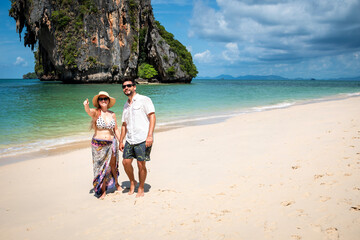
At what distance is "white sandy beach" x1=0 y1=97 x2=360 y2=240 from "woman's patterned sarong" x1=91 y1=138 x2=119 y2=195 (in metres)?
0.28

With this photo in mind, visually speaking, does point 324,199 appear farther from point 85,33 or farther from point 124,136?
point 85,33

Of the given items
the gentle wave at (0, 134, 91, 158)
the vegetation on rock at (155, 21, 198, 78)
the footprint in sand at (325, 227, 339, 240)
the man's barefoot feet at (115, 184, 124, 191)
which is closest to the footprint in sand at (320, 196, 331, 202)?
the footprint in sand at (325, 227, 339, 240)

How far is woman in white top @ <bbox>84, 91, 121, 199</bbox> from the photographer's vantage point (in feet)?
12.2

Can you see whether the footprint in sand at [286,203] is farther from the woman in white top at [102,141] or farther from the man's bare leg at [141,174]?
the woman in white top at [102,141]

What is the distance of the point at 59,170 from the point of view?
5082mm

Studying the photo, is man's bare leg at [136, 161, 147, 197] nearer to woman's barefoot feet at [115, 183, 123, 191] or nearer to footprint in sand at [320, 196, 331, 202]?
woman's barefoot feet at [115, 183, 123, 191]

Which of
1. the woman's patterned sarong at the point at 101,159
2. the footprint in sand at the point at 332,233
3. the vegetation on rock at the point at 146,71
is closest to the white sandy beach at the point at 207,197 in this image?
the footprint in sand at the point at 332,233

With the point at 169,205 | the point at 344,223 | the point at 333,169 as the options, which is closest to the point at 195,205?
the point at 169,205

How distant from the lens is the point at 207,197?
11.3ft

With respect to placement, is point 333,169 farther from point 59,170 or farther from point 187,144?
point 59,170

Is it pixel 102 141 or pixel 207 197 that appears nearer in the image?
pixel 207 197

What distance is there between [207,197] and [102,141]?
5.96ft

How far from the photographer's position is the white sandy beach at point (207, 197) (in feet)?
8.78

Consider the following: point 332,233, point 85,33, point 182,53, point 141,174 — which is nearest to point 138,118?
point 141,174
